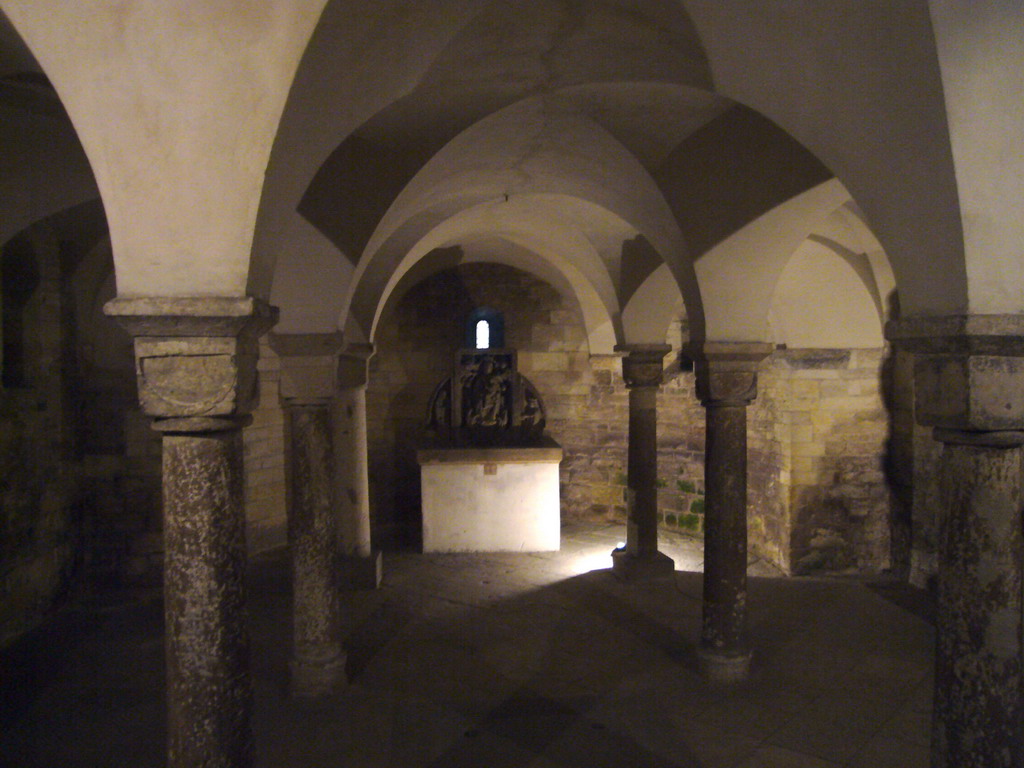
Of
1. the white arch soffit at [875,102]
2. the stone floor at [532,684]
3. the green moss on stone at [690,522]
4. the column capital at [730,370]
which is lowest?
the green moss on stone at [690,522]

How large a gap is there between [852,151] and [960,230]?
24.9 inches

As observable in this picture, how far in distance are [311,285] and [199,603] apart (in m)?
2.67

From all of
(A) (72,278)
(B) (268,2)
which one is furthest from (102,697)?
(B) (268,2)

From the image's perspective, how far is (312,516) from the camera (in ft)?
15.3

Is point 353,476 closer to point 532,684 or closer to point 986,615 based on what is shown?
point 532,684

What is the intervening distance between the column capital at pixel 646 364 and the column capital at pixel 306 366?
3930 mm

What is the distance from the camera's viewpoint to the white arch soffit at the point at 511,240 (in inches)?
293

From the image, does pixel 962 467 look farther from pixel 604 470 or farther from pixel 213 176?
pixel 604 470

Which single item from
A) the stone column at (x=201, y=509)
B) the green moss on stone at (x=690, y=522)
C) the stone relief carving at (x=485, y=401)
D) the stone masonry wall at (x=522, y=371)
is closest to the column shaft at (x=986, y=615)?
the stone column at (x=201, y=509)

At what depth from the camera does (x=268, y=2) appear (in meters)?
2.28

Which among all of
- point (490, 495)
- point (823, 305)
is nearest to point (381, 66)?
point (490, 495)

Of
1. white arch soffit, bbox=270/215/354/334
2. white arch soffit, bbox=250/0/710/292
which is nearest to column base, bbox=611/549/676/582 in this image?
white arch soffit, bbox=270/215/354/334

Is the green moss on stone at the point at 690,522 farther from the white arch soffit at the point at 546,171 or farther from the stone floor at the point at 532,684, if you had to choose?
the white arch soffit at the point at 546,171

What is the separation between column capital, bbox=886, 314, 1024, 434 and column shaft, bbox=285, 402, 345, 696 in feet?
11.6
